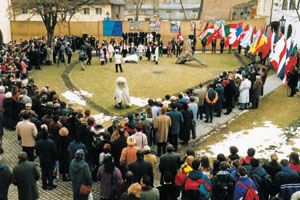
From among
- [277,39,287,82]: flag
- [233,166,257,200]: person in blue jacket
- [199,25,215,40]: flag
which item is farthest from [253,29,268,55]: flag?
[233,166,257,200]: person in blue jacket

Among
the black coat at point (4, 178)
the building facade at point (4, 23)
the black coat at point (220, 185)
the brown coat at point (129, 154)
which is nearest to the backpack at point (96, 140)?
the brown coat at point (129, 154)

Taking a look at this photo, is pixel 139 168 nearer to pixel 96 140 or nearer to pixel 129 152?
pixel 129 152

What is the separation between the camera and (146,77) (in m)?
21.1

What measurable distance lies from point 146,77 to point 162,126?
11.4 metres

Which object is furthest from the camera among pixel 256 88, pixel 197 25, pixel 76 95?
pixel 197 25

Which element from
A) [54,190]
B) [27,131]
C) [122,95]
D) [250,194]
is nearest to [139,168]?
[250,194]

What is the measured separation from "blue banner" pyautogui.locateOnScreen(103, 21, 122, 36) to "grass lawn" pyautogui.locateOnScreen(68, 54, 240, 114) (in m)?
→ 8.27

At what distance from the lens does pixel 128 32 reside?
3512 centimetres

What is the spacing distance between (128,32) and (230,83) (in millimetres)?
23067

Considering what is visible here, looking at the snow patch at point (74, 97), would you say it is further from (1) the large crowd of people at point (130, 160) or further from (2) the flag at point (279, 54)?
(2) the flag at point (279, 54)

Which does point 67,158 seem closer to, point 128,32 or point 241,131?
point 241,131

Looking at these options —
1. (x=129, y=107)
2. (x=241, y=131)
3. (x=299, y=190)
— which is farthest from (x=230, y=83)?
(x=299, y=190)

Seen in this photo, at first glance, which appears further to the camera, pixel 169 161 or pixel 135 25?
pixel 135 25

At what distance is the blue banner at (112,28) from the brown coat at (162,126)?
2669cm
